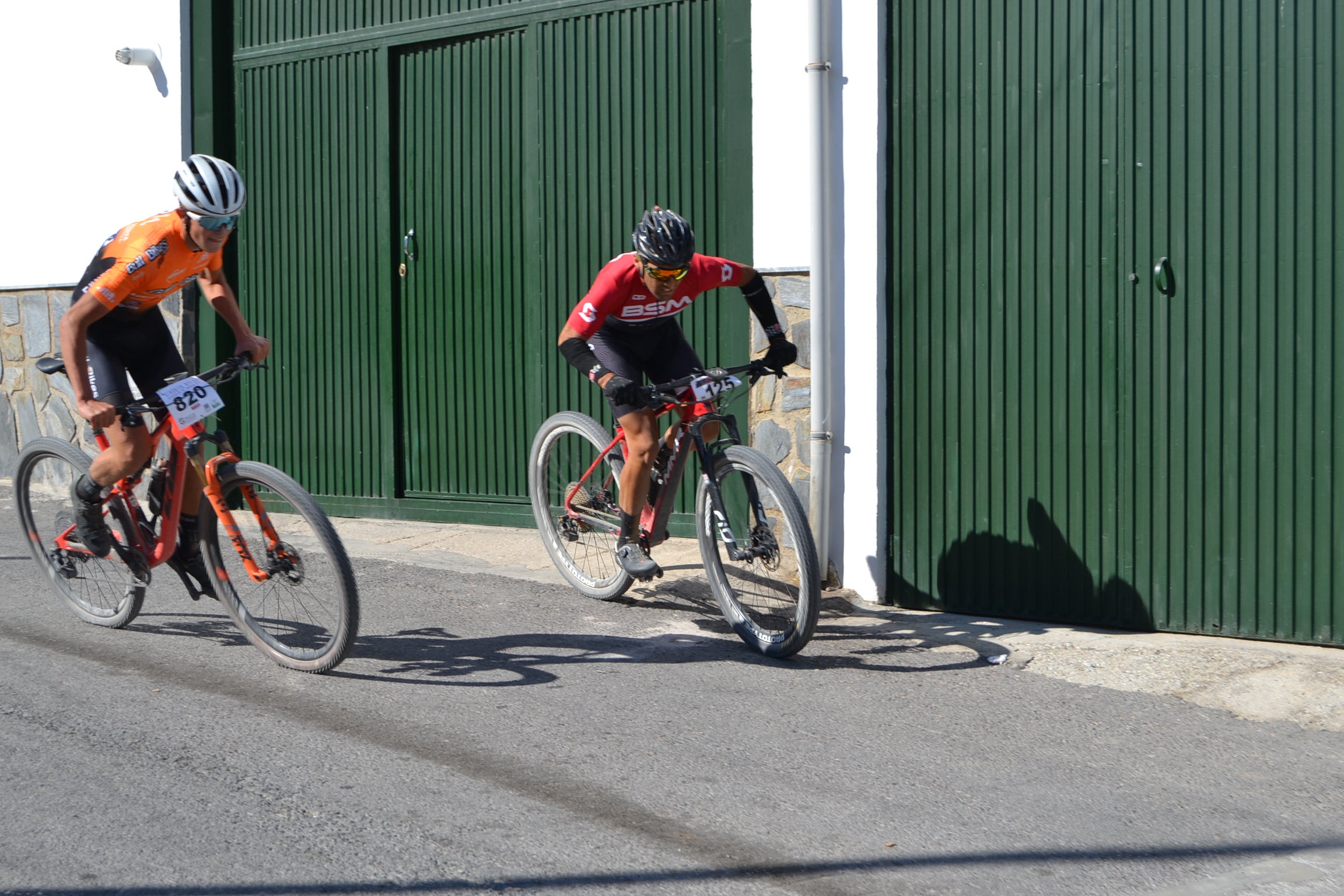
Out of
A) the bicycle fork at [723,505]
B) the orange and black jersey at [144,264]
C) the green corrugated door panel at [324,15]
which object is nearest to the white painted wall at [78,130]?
the green corrugated door panel at [324,15]

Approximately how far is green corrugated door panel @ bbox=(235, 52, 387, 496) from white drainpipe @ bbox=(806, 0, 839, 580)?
3.42 m

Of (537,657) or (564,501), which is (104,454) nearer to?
(537,657)

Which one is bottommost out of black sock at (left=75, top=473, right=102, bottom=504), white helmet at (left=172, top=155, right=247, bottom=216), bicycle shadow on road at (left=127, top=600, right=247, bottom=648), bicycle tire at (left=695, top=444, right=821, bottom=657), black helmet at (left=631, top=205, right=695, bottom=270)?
bicycle shadow on road at (left=127, top=600, right=247, bottom=648)

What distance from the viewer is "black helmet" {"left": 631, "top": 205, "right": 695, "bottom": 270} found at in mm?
5305

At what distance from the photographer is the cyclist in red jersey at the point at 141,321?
477cm

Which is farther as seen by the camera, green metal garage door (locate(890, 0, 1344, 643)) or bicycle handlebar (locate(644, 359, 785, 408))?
bicycle handlebar (locate(644, 359, 785, 408))

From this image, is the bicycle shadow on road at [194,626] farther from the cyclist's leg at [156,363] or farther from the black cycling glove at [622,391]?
the black cycling glove at [622,391]

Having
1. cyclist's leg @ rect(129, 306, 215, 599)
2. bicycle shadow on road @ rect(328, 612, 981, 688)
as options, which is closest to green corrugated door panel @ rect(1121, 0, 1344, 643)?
bicycle shadow on road @ rect(328, 612, 981, 688)

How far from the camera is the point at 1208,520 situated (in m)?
5.55

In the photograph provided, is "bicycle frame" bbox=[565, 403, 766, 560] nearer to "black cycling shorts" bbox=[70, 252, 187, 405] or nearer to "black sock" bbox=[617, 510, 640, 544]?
"black sock" bbox=[617, 510, 640, 544]

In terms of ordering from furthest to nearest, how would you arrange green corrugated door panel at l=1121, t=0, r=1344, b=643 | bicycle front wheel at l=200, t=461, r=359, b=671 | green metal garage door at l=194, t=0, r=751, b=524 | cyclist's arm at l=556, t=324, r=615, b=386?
green metal garage door at l=194, t=0, r=751, b=524, cyclist's arm at l=556, t=324, r=615, b=386, green corrugated door panel at l=1121, t=0, r=1344, b=643, bicycle front wheel at l=200, t=461, r=359, b=671

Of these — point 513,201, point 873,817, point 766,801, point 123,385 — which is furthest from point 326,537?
point 513,201

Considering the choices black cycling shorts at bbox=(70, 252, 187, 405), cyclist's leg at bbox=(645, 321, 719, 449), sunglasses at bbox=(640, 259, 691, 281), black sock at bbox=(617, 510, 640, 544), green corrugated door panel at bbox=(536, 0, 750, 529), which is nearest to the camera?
black cycling shorts at bbox=(70, 252, 187, 405)

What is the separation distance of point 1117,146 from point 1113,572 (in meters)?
1.89
